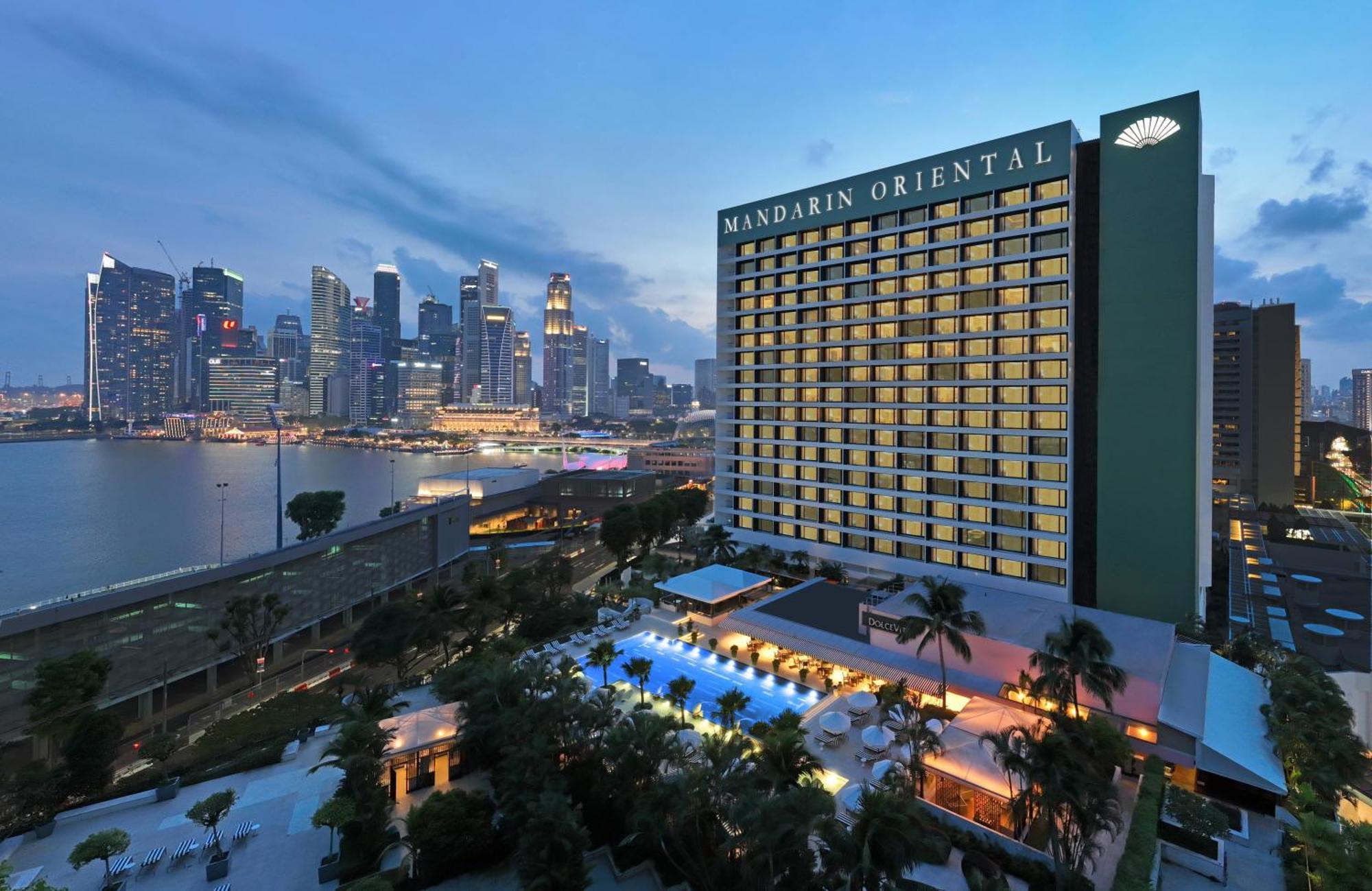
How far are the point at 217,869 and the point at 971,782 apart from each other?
30426mm

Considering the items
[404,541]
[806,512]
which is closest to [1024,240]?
[806,512]

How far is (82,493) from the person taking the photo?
136750 millimetres

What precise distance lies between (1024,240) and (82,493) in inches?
7847

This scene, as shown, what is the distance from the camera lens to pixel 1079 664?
24.5 meters

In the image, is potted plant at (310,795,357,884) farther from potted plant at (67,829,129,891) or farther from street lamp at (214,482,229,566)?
street lamp at (214,482,229,566)

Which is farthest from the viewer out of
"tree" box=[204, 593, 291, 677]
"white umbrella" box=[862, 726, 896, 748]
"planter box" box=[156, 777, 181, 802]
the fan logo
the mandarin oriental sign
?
the mandarin oriental sign

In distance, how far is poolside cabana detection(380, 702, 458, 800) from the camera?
87.9 feet

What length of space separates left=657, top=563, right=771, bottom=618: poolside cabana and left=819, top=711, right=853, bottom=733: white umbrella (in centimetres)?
1822

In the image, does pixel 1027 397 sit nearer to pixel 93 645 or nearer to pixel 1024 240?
pixel 1024 240

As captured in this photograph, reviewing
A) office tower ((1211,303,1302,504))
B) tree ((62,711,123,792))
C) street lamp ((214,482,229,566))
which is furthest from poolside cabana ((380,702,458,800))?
office tower ((1211,303,1302,504))

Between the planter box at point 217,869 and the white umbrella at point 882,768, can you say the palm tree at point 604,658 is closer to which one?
the white umbrella at point 882,768

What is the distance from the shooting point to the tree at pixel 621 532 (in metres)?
72.1

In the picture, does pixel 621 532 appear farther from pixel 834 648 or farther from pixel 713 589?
pixel 834 648

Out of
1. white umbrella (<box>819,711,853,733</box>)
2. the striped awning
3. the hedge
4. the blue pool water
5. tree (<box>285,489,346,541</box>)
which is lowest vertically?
the hedge
